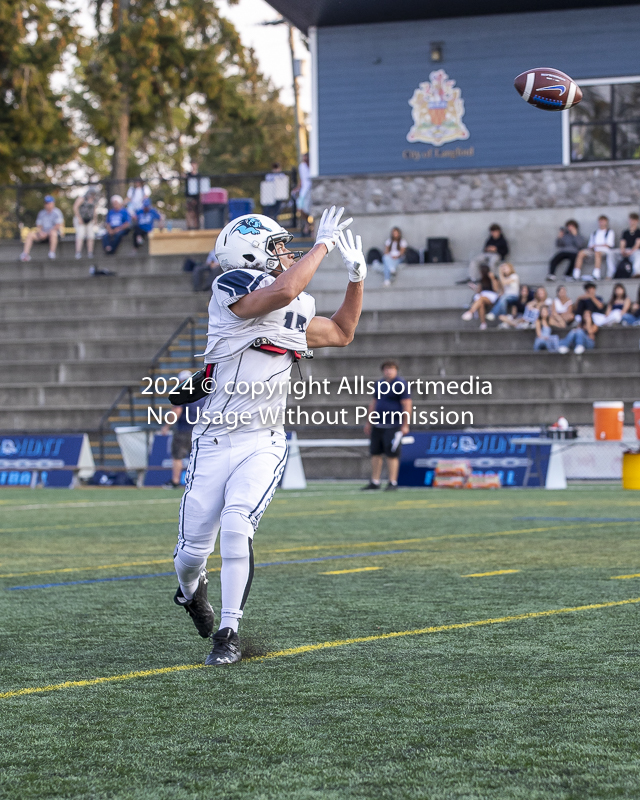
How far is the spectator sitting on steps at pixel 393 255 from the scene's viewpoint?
86.6ft

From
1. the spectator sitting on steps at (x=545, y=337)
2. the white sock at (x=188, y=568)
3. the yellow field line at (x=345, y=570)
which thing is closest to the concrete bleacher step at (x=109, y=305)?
the spectator sitting on steps at (x=545, y=337)

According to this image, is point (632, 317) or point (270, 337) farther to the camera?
point (632, 317)

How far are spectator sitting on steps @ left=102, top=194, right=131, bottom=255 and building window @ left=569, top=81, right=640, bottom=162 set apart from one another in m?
10.7

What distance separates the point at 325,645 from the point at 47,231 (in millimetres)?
25578

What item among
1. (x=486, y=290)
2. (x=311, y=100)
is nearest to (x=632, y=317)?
(x=486, y=290)

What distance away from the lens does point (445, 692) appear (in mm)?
4734

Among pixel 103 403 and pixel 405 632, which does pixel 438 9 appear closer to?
pixel 103 403

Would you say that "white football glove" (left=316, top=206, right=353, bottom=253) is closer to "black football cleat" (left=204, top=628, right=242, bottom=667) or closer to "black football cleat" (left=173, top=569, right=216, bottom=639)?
"black football cleat" (left=173, top=569, right=216, bottom=639)

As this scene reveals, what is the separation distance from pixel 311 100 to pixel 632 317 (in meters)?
9.34

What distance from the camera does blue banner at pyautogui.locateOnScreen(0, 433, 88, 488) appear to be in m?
21.5

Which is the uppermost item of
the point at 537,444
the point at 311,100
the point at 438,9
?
the point at 438,9

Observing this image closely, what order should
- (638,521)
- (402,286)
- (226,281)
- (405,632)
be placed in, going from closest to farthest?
(226,281) < (405,632) < (638,521) < (402,286)

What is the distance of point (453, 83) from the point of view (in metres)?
27.4

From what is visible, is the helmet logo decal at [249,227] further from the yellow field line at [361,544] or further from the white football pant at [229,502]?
the yellow field line at [361,544]
